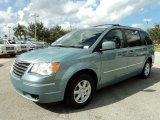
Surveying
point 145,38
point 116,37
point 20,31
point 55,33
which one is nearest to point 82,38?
point 116,37

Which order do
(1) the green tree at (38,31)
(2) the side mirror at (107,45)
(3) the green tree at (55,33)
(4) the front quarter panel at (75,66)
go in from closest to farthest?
(4) the front quarter panel at (75,66)
(2) the side mirror at (107,45)
(1) the green tree at (38,31)
(3) the green tree at (55,33)

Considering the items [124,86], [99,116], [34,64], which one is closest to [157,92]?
[124,86]

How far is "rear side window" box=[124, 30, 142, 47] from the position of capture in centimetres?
613

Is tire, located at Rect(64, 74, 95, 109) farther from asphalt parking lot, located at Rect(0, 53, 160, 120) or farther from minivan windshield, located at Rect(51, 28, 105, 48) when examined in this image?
minivan windshield, located at Rect(51, 28, 105, 48)

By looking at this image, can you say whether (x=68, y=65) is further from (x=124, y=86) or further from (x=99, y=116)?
(x=124, y=86)

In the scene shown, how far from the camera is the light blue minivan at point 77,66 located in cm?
414

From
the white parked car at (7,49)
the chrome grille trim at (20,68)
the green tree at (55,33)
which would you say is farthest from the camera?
the green tree at (55,33)

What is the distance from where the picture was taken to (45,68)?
13.5 ft

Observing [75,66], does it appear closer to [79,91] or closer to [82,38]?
[79,91]

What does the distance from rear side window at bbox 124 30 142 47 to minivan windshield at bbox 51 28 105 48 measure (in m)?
1.05

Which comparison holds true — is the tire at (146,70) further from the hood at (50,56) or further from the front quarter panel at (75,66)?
the hood at (50,56)

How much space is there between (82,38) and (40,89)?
1.82m

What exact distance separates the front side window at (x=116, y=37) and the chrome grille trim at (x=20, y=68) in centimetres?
201

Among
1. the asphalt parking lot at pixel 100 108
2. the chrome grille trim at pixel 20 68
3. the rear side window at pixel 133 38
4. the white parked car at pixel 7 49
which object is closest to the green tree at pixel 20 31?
the white parked car at pixel 7 49
